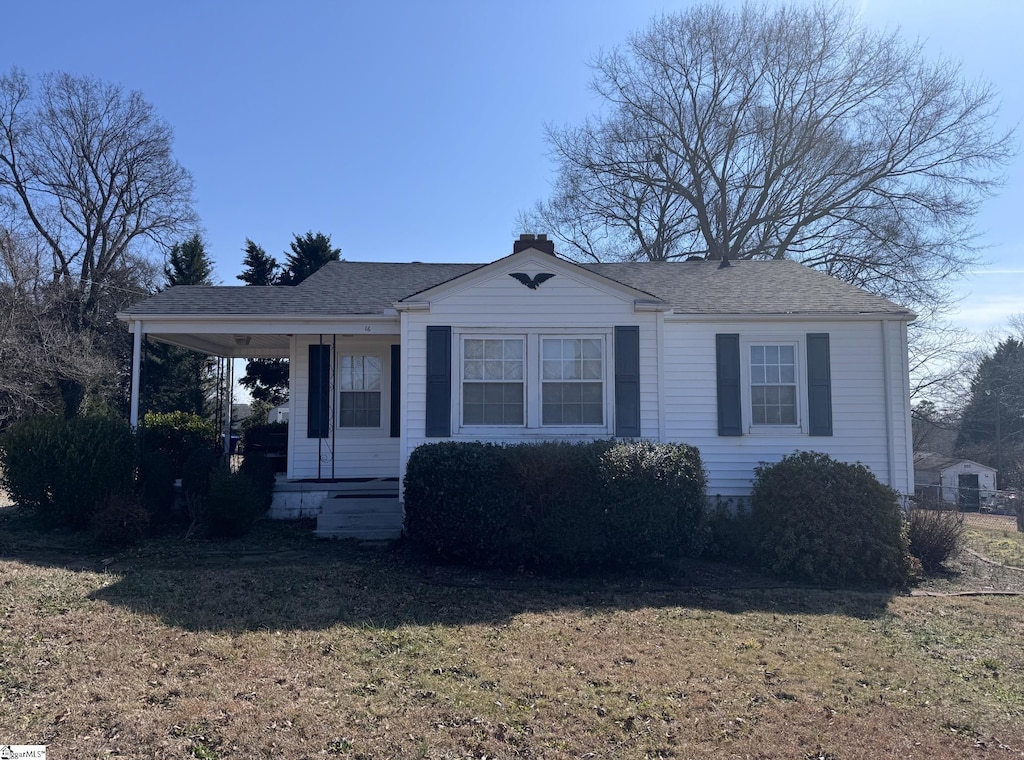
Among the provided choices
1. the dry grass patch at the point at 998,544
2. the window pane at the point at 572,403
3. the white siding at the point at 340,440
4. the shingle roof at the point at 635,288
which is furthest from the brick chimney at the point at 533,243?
the dry grass patch at the point at 998,544

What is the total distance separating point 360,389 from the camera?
1214 cm

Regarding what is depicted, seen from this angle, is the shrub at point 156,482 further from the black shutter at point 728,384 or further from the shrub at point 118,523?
the black shutter at point 728,384

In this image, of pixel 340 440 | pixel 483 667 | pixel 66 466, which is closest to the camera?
pixel 483 667

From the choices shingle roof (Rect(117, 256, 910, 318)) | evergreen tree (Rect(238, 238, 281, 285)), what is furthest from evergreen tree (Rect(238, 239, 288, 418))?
shingle roof (Rect(117, 256, 910, 318))

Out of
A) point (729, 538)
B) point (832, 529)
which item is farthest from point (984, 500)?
point (832, 529)

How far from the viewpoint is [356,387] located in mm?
12141

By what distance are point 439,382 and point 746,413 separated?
181 inches

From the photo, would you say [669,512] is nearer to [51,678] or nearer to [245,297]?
[51,678]

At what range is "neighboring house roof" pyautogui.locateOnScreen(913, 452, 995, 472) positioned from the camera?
28.9 meters

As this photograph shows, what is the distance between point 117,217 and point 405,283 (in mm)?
22211

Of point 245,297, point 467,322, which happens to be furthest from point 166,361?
point 467,322

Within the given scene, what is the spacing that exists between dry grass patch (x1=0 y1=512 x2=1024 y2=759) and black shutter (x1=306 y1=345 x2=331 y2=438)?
4.37m

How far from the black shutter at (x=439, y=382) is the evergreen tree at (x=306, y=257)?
A: 15315 millimetres

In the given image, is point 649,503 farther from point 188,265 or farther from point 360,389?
point 188,265
